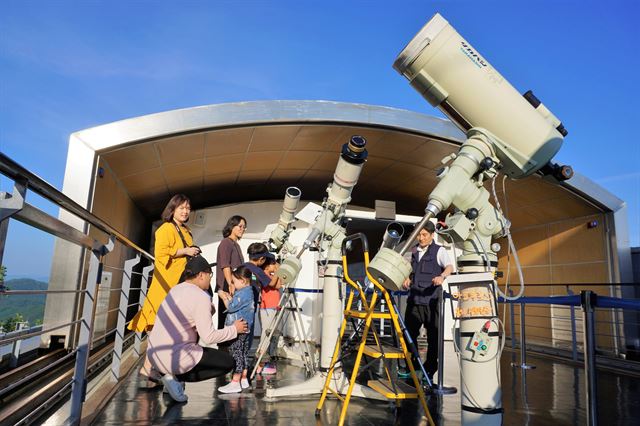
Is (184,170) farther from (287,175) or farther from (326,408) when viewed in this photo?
(326,408)

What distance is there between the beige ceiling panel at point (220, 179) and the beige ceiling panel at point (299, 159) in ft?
3.70

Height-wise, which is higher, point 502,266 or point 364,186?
point 364,186

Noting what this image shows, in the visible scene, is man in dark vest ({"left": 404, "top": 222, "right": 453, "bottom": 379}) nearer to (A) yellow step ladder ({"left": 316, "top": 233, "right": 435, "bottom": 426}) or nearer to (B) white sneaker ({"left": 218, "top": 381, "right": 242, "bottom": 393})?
(A) yellow step ladder ({"left": 316, "top": 233, "right": 435, "bottom": 426})

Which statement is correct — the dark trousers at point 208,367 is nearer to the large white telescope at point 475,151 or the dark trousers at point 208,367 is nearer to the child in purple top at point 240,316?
the child in purple top at point 240,316

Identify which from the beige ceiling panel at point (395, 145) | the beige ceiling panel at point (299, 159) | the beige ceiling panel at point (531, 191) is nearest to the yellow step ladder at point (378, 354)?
the beige ceiling panel at point (395, 145)

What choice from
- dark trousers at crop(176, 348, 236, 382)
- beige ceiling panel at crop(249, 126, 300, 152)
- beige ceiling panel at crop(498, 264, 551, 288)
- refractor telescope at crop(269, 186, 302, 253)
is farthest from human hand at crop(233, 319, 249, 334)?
beige ceiling panel at crop(498, 264, 551, 288)

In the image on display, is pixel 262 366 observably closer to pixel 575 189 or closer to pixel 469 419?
pixel 469 419

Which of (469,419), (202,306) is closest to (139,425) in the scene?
(202,306)

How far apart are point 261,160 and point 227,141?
1.32 m

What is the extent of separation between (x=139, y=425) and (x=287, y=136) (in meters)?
5.51

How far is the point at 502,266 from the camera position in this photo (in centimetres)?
1102

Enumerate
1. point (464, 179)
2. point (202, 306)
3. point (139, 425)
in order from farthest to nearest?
1. point (202, 306)
2. point (139, 425)
3. point (464, 179)

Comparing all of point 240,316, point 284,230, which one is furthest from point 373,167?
point 240,316

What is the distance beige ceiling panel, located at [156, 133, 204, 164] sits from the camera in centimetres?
691
